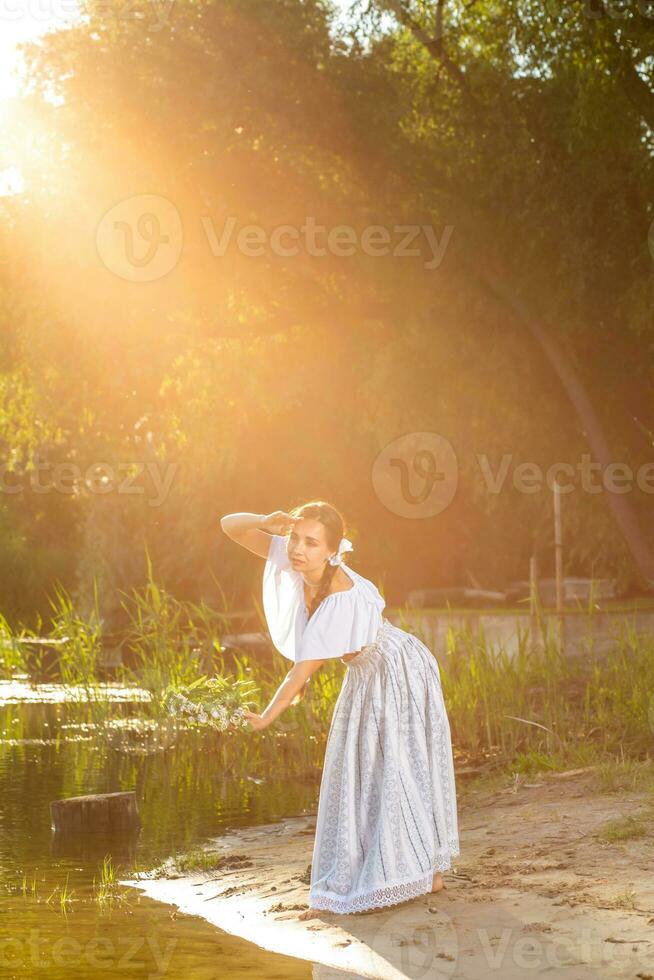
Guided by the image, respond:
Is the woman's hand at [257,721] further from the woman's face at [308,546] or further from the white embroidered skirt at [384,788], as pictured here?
the woman's face at [308,546]

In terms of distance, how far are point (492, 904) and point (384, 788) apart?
73cm

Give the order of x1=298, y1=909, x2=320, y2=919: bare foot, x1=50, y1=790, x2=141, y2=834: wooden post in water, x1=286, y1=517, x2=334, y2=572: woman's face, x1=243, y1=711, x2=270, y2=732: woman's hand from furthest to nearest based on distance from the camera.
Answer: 1. x1=50, y1=790, x2=141, y2=834: wooden post in water
2. x1=298, y1=909, x2=320, y2=919: bare foot
3. x1=286, y1=517, x2=334, y2=572: woman's face
4. x1=243, y1=711, x2=270, y2=732: woman's hand

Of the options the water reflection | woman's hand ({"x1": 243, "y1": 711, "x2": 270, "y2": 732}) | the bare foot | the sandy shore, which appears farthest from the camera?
the bare foot

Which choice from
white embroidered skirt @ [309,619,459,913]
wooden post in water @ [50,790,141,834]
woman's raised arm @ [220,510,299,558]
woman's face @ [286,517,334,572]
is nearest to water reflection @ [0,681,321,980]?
wooden post in water @ [50,790,141,834]

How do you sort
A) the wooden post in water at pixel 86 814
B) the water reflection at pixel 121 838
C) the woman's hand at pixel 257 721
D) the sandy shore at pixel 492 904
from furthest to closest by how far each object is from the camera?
1. the wooden post in water at pixel 86 814
2. the water reflection at pixel 121 838
3. the woman's hand at pixel 257 721
4. the sandy shore at pixel 492 904

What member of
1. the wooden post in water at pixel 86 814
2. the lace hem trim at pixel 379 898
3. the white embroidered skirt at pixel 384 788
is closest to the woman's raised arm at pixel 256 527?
the white embroidered skirt at pixel 384 788

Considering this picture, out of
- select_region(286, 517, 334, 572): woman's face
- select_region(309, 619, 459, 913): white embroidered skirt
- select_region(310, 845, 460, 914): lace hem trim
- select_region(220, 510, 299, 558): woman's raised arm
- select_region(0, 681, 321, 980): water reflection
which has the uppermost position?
select_region(220, 510, 299, 558): woman's raised arm

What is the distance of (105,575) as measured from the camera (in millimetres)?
32531

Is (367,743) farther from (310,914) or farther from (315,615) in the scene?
(310,914)

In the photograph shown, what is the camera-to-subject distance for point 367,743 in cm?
651

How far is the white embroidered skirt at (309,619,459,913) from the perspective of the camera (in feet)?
21.1

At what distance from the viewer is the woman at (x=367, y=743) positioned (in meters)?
6.41

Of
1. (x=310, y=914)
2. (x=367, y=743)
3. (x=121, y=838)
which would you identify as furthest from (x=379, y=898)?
(x=121, y=838)

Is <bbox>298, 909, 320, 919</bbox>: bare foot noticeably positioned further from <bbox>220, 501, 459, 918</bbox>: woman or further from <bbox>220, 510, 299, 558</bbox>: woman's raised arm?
<bbox>220, 510, 299, 558</bbox>: woman's raised arm
